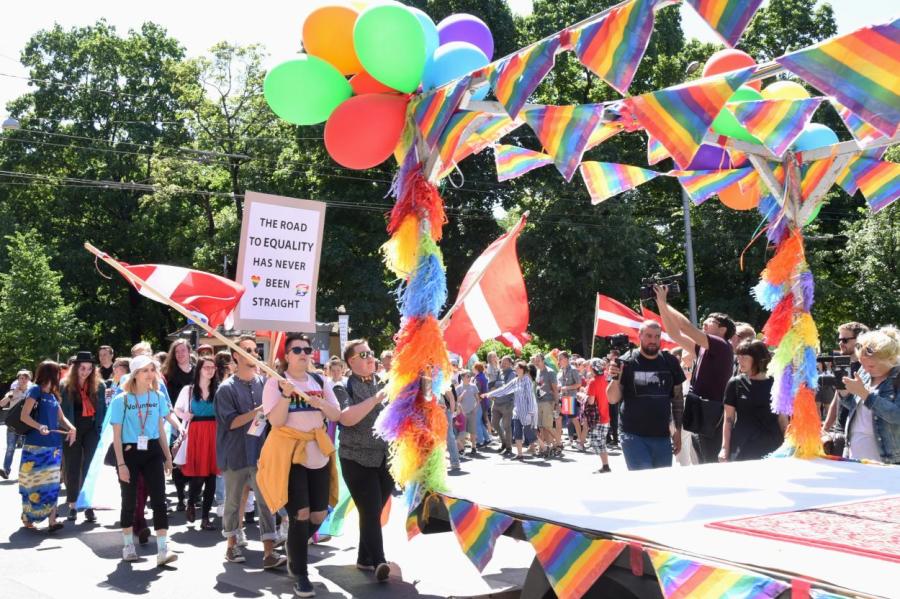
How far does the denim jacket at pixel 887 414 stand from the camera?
21.4ft

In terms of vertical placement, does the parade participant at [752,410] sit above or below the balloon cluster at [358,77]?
below

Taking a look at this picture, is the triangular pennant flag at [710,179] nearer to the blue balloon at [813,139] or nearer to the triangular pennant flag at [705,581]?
the blue balloon at [813,139]

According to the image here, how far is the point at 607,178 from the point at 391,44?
2.63 metres

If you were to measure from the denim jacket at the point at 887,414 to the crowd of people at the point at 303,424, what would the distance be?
0.04ft

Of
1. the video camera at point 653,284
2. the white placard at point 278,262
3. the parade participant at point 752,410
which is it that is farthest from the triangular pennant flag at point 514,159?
the parade participant at point 752,410

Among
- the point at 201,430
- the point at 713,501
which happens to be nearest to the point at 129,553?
the point at 201,430

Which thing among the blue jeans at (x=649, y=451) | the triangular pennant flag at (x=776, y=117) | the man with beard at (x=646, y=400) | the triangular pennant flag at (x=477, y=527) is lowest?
the triangular pennant flag at (x=477, y=527)

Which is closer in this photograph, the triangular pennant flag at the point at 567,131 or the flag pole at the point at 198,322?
the triangular pennant flag at the point at 567,131

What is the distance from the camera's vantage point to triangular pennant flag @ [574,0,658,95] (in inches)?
191

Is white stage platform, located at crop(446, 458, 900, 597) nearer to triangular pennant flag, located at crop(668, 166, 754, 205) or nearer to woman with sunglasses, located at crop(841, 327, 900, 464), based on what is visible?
woman with sunglasses, located at crop(841, 327, 900, 464)

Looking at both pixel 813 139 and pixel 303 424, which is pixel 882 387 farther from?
pixel 303 424

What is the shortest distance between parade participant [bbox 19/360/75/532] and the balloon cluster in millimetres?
5406

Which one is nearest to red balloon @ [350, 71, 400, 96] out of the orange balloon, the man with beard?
the orange balloon

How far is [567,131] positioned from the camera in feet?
18.6
